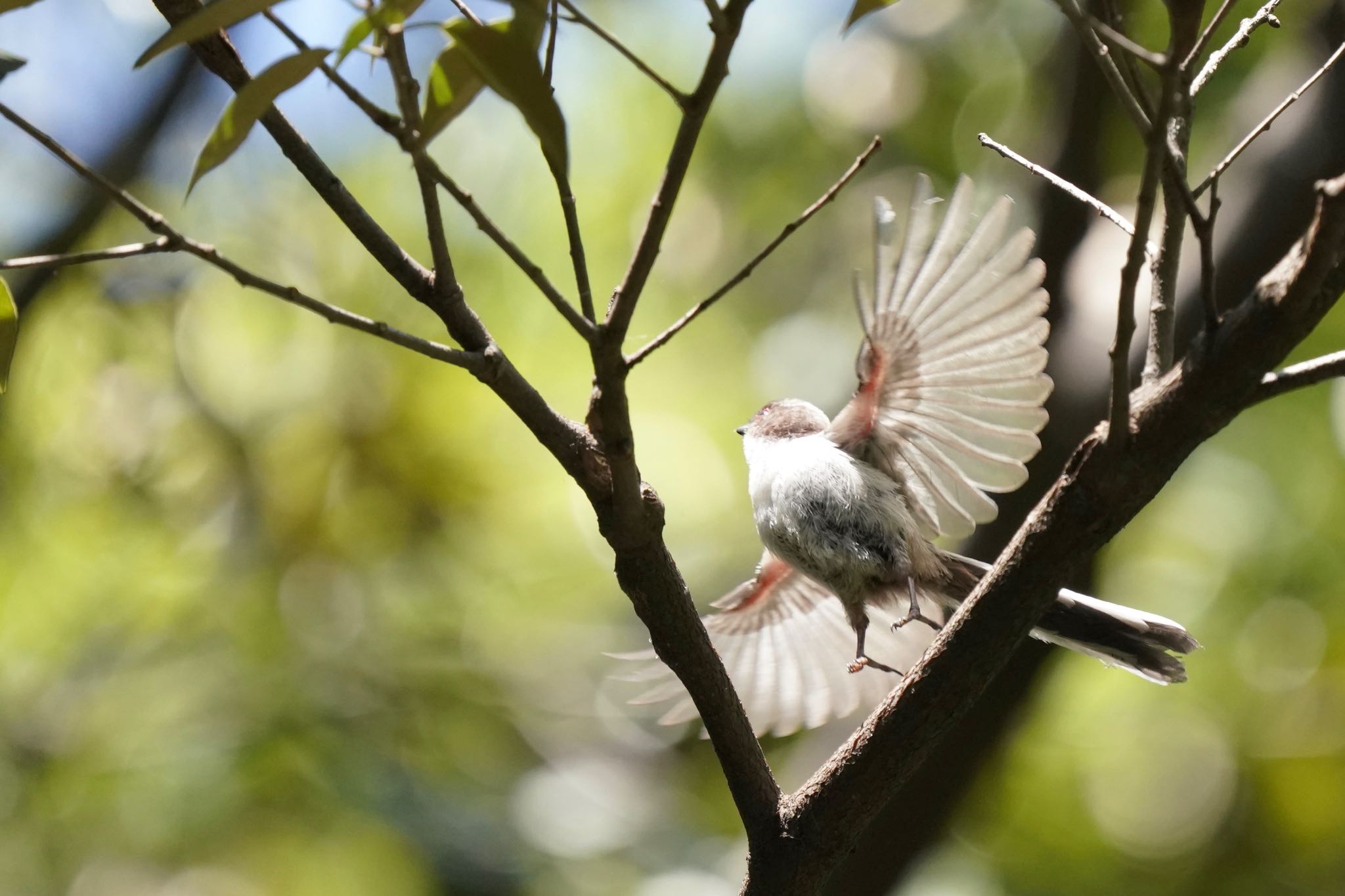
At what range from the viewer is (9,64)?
1.34 m

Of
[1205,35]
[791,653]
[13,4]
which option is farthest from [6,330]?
[791,653]

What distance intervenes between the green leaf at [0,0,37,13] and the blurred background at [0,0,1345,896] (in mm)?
2880

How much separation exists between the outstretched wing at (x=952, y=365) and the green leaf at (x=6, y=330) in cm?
130

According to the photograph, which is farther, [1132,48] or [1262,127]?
[1262,127]

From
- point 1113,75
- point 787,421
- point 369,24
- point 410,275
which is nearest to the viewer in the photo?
point 369,24

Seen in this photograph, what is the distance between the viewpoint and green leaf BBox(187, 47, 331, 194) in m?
1.10

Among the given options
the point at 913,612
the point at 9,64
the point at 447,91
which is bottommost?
the point at 913,612

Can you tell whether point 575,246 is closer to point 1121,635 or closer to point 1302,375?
point 1302,375

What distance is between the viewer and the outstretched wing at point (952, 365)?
7.16 feet

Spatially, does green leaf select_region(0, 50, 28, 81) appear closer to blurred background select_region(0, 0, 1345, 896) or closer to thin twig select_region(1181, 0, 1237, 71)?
thin twig select_region(1181, 0, 1237, 71)

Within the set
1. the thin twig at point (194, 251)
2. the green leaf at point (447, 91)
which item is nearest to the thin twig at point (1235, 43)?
the green leaf at point (447, 91)

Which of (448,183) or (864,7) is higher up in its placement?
(864,7)

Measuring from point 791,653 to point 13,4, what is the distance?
260 cm

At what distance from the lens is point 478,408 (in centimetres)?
511
